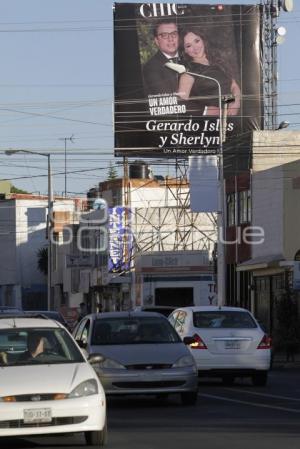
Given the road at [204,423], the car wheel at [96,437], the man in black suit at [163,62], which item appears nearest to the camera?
the car wheel at [96,437]

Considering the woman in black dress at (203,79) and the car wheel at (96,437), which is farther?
the woman in black dress at (203,79)

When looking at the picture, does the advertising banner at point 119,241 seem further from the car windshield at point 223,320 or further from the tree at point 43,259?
the car windshield at point 223,320

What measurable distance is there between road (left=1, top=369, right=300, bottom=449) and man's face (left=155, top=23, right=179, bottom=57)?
40.3 meters

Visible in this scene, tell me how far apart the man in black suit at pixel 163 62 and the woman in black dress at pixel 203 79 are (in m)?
0.48

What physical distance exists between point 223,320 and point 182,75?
36712mm

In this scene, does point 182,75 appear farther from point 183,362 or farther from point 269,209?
point 183,362

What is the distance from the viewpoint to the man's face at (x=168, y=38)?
61.0 m

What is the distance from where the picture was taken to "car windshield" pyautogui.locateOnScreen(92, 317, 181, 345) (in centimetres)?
1995

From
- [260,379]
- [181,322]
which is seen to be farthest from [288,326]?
[260,379]

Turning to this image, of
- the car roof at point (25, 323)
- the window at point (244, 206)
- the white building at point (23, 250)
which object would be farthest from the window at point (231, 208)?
the car roof at point (25, 323)

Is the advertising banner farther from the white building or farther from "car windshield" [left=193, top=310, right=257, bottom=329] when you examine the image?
"car windshield" [left=193, top=310, right=257, bottom=329]

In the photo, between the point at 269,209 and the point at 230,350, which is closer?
the point at 230,350

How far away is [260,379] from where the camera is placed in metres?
24.6

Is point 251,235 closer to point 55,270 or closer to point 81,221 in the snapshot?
point 81,221
